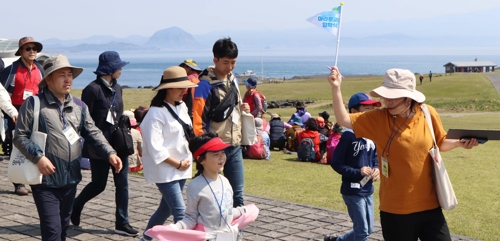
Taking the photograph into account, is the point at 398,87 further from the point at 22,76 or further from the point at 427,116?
the point at 22,76

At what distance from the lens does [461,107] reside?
38.5 metres

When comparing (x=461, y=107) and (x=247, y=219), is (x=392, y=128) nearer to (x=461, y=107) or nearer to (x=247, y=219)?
(x=247, y=219)

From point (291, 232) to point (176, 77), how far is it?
8.09 ft

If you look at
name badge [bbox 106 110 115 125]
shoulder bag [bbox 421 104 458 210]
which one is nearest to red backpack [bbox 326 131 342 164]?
name badge [bbox 106 110 115 125]

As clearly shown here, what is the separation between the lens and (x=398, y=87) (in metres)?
4.81

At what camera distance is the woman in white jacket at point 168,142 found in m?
6.20

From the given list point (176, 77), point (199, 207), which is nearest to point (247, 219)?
point (199, 207)

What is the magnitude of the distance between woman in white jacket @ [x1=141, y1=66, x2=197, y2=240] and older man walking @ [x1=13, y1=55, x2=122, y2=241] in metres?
0.40

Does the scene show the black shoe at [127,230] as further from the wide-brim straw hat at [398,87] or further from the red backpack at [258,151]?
the red backpack at [258,151]

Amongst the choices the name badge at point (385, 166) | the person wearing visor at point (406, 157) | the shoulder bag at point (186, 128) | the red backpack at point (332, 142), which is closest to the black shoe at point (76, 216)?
the shoulder bag at point (186, 128)

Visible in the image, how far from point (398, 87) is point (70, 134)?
282 centimetres

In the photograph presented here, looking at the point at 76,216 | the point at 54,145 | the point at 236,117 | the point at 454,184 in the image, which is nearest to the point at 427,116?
the point at 236,117

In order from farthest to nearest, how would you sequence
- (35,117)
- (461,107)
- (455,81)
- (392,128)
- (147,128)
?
(455,81), (461,107), (147,128), (35,117), (392,128)

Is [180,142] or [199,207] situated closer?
[199,207]
